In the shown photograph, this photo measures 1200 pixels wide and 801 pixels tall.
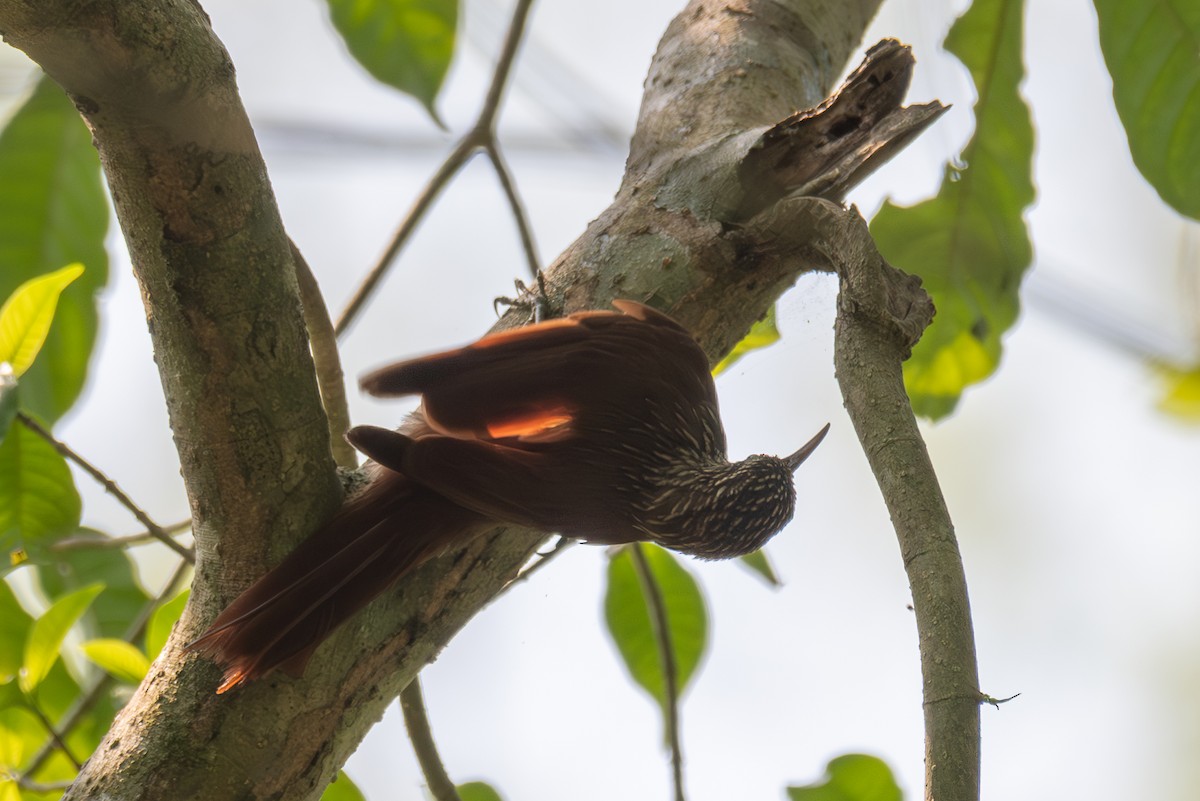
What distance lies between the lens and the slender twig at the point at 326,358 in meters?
1.98

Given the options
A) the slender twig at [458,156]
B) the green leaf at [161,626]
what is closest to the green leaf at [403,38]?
the slender twig at [458,156]

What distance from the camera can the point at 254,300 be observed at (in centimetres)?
156

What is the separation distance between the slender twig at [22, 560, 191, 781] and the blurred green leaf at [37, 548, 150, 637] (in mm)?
167

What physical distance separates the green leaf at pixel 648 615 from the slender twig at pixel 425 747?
2.28ft

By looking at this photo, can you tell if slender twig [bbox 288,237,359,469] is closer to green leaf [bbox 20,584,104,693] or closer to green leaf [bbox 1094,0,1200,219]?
green leaf [bbox 20,584,104,693]

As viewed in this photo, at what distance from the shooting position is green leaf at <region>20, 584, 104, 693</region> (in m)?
2.09

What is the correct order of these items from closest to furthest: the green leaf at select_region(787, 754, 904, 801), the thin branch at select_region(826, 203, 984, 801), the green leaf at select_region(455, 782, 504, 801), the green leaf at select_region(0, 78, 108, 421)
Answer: the thin branch at select_region(826, 203, 984, 801) < the green leaf at select_region(787, 754, 904, 801) < the green leaf at select_region(455, 782, 504, 801) < the green leaf at select_region(0, 78, 108, 421)

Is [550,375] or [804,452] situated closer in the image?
[550,375]

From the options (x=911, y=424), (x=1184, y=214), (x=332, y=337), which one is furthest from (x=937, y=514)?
(x=1184, y=214)

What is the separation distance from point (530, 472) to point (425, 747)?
0.84m

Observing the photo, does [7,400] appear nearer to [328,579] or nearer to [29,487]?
[29,487]

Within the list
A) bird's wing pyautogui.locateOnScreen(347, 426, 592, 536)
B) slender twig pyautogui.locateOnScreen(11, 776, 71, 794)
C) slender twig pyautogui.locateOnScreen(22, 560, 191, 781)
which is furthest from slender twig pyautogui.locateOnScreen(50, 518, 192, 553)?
bird's wing pyautogui.locateOnScreen(347, 426, 592, 536)

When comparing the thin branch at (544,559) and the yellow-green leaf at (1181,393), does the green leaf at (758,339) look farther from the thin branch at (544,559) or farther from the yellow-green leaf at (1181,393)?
the yellow-green leaf at (1181,393)

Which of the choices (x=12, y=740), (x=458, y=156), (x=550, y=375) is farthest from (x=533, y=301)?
(x=12, y=740)
